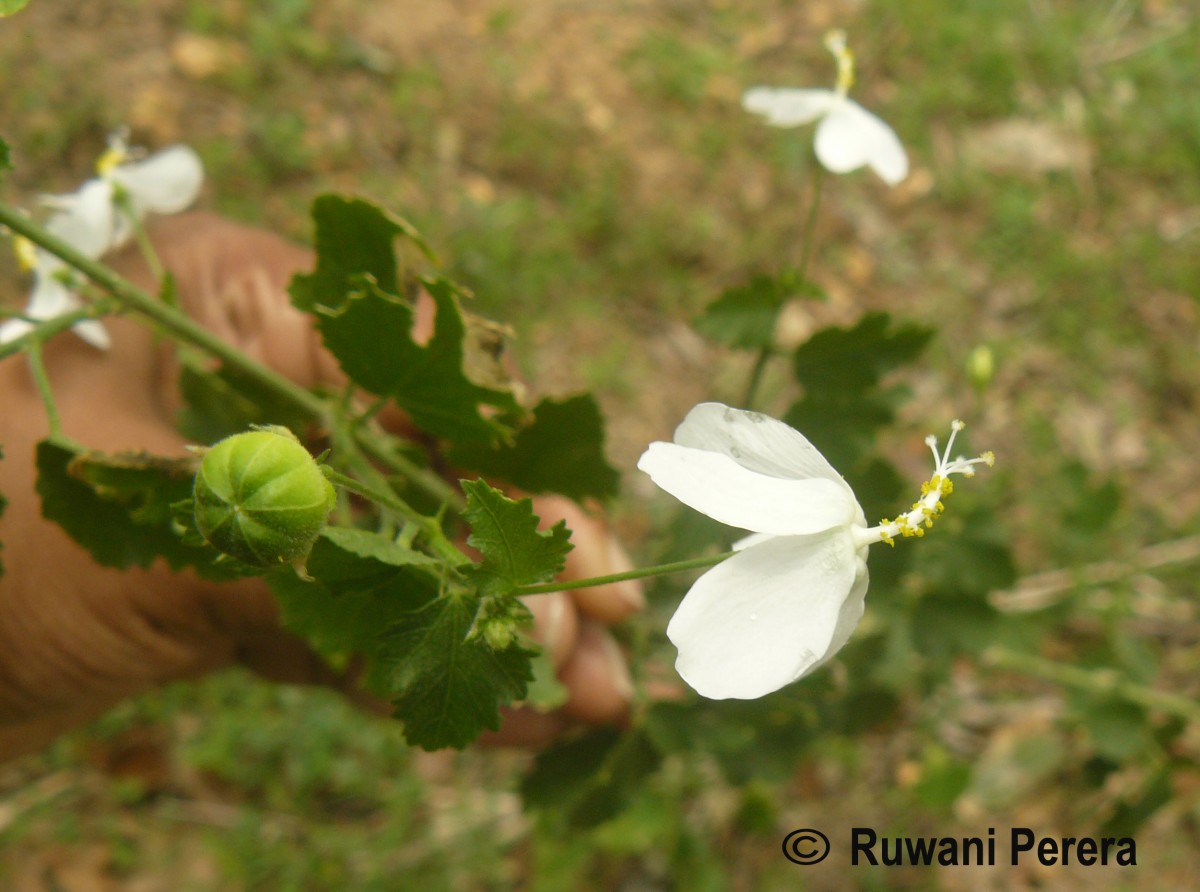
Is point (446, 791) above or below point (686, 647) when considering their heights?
above

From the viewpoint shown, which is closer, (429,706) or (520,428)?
(429,706)

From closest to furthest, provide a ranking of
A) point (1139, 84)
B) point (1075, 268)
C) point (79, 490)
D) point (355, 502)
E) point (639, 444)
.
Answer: point (79, 490) < point (355, 502) < point (639, 444) < point (1075, 268) < point (1139, 84)

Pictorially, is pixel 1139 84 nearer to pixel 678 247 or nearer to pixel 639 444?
pixel 678 247

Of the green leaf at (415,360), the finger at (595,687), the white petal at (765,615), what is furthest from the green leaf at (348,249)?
the finger at (595,687)

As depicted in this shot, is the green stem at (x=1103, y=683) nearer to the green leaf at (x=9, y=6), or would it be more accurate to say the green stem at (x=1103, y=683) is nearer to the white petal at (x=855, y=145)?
the white petal at (x=855, y=145)

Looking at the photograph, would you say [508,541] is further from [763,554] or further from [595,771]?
[595,771]

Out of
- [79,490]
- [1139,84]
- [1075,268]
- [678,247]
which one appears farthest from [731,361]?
[79,490]

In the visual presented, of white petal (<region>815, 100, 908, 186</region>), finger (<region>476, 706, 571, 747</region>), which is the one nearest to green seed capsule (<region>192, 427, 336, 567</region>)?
white petal (<region>815, 100, 908, 186</region>)
